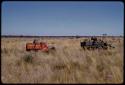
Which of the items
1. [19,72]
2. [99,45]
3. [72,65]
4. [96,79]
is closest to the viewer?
[96,79]

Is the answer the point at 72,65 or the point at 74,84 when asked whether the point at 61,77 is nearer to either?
the point at 74,84

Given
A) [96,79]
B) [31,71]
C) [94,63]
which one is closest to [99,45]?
[94,63]

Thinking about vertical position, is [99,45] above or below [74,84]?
above

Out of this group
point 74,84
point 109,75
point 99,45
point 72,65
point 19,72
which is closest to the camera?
point 74,84

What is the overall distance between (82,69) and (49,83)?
166 centimetres

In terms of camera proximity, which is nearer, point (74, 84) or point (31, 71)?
point (74, 84)

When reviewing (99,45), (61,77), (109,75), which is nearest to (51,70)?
(61,77)

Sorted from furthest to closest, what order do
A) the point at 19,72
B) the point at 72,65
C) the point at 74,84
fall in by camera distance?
the point at 72,65, the point at 19,72, the point at 74,84

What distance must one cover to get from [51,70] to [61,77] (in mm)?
1188

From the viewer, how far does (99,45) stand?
582 inches

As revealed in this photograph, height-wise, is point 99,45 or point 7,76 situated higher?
point 99,45

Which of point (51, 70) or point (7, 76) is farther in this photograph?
point (51, 70)

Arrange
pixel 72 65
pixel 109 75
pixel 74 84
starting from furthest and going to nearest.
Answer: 1. pixel 72 65
2. pixel 109 75
3. pixel 74 84

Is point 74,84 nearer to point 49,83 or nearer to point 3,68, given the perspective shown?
point 49,83
